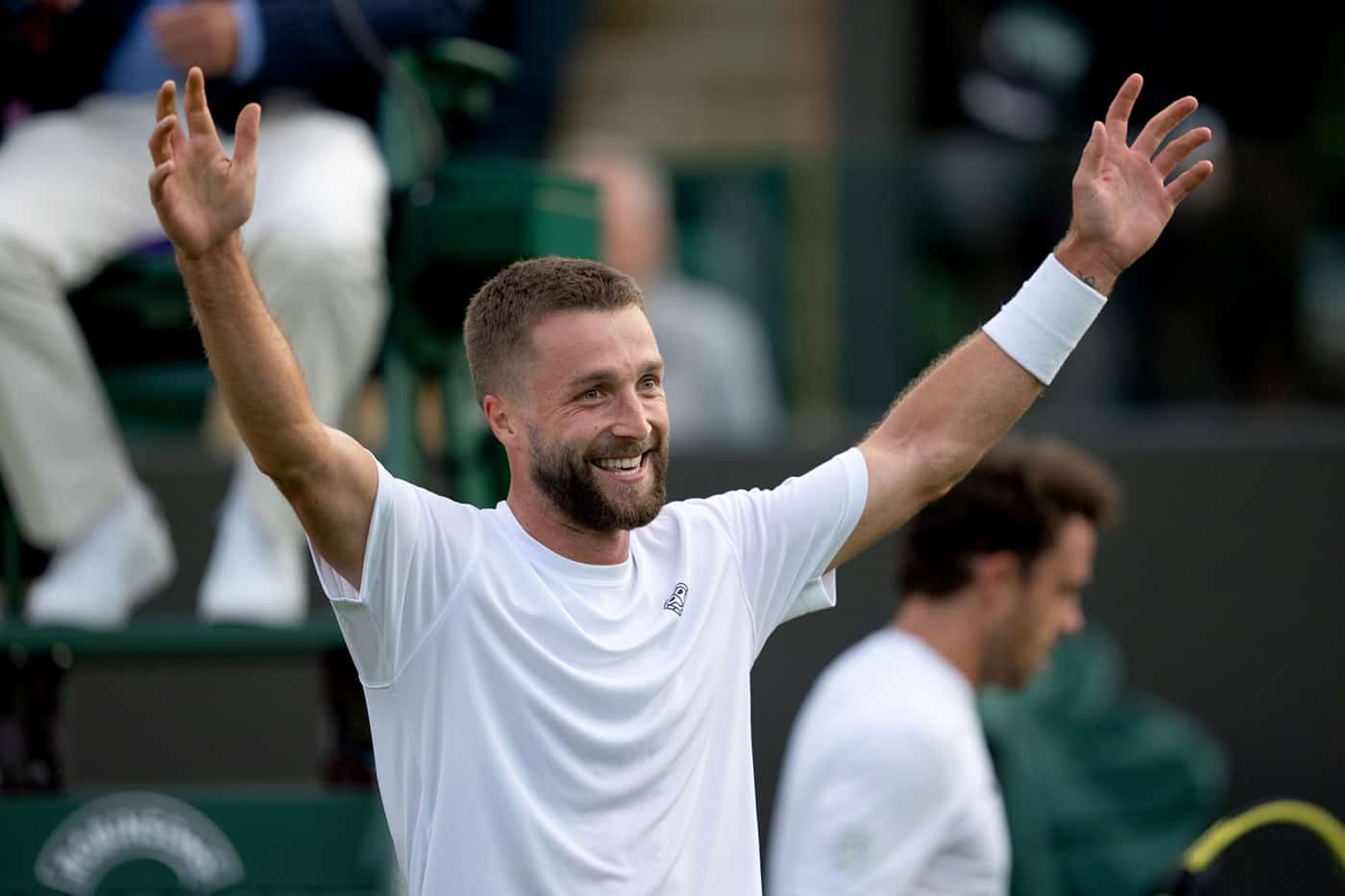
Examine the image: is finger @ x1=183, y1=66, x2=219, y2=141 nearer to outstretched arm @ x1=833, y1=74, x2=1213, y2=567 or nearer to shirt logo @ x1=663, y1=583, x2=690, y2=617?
shirt logo @ x1=663, y1=583, x2=690, y2=617

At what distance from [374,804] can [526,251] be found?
1.16m

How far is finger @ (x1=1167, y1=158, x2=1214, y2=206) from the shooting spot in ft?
9.44

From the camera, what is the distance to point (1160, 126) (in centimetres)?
299

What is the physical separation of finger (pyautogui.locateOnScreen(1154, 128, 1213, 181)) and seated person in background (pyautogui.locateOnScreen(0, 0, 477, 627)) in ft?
6.06

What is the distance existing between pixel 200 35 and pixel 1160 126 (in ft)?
6.68

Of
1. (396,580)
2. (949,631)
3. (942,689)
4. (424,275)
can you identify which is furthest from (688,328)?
(396,580)

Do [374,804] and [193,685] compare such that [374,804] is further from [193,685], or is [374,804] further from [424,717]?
[193,685]

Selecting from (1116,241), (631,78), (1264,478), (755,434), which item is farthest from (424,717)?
(631,78)

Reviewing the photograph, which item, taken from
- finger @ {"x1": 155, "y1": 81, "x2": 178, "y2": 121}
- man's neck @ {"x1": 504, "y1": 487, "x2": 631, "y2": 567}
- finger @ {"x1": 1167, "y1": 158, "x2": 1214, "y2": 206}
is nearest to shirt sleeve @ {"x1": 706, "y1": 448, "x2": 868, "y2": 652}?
man's neck @ {"x1": 504, "y1": 487, "x2": 631, "y2": 567}

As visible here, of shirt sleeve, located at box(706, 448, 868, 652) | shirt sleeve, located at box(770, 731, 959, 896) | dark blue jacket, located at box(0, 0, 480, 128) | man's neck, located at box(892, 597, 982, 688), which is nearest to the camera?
shirt sleeve, located at box(706, 448, 868, 652)

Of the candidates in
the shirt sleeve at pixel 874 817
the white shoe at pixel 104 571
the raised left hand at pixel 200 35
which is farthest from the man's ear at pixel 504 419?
the white shoe at pixel 104 571

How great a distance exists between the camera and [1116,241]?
3.03 meters

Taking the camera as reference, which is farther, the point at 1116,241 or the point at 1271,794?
the point at 1271,794

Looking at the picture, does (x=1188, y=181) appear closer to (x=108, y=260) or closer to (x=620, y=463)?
(x=620, y=463)
